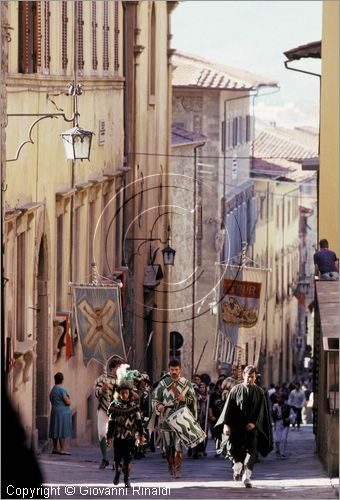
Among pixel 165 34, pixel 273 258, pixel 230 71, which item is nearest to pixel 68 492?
pixel 165 34

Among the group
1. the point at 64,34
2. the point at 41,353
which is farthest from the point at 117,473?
the point at 64,34

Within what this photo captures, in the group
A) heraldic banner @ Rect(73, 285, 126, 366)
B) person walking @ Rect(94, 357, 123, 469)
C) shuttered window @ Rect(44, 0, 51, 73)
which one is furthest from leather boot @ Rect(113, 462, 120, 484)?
shuttered window @ Rect(44, 0, 51, 73)

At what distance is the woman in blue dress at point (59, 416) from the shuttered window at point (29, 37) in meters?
3.90

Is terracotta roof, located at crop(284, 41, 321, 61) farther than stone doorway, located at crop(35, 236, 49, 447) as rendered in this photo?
Yes

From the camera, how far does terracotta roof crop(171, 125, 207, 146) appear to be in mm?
47156

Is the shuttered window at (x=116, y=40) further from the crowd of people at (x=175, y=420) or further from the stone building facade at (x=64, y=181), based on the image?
the crowd of people at (x=175, y=420)

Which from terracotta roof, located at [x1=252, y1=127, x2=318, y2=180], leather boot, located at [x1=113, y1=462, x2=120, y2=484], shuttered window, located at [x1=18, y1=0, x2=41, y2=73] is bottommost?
leather boot, located at [x1=113, y1=462, x2=120, y2=484]

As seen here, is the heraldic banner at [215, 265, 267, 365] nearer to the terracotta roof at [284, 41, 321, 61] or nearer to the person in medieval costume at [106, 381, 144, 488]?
the terracotta roof at [284, 41, 321, 61]

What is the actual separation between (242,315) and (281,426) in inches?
79.3

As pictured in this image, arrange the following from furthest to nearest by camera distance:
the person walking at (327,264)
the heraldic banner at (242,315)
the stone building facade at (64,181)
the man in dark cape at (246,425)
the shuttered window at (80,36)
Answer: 1. the shuttered window at (80,36)
2. the heraldic banner at (242,315)
3. the person walking at (327,264)
4. the stone building facade at (64,181)
5. the man in dark cape at (246,425)

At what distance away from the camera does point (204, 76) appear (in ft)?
175

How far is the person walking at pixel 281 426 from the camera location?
26781 millimetres

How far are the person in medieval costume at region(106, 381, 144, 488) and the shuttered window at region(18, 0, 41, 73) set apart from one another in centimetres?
516

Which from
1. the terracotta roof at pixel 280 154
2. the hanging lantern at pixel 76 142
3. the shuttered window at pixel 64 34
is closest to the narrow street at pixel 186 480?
the hanging lantern at pixel 76 142
